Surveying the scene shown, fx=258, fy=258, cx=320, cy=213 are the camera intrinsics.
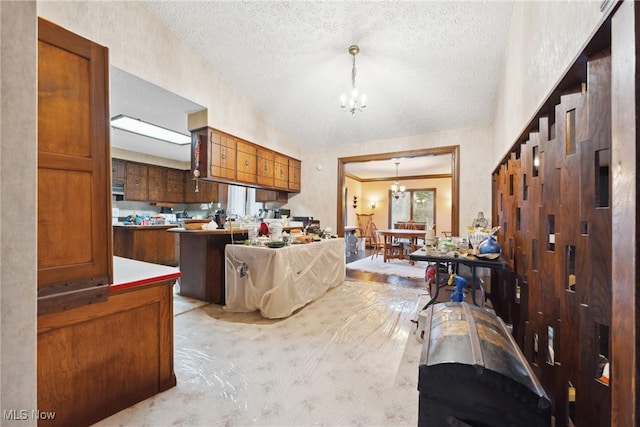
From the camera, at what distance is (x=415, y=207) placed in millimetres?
9219

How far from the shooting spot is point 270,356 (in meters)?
1.98

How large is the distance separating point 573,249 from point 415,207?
27.6ft

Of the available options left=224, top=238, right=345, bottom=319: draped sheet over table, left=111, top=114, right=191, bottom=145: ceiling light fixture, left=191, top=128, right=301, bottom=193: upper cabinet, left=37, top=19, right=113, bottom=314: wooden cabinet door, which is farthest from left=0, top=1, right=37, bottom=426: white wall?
left=111, top=114, right=191, bottom=145: ceiling light fixture

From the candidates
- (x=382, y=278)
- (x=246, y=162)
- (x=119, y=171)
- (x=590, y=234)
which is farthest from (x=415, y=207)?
(x=590, y=234)

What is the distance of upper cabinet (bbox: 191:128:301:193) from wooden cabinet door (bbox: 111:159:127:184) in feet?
9.73

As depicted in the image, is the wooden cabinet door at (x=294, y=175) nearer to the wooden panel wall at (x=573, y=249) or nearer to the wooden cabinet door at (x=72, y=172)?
the wooden cabinet door at (x=72, y=172)

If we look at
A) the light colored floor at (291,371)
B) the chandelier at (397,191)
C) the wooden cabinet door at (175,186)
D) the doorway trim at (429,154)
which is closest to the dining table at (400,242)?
the doorway trim at (429,154)

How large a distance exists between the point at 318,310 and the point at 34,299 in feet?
8.02

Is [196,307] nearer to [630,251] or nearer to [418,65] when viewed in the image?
[630,251]

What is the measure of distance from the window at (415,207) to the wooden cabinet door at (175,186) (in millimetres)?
6778

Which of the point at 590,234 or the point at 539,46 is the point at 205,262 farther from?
the point at 539,46

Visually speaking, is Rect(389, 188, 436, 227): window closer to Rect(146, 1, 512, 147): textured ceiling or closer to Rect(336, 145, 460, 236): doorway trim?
Rect(336, 145, 460, 236): doorway trim

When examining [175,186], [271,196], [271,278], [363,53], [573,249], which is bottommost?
[271,278]

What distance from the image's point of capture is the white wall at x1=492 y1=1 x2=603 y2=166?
38.6 inches
